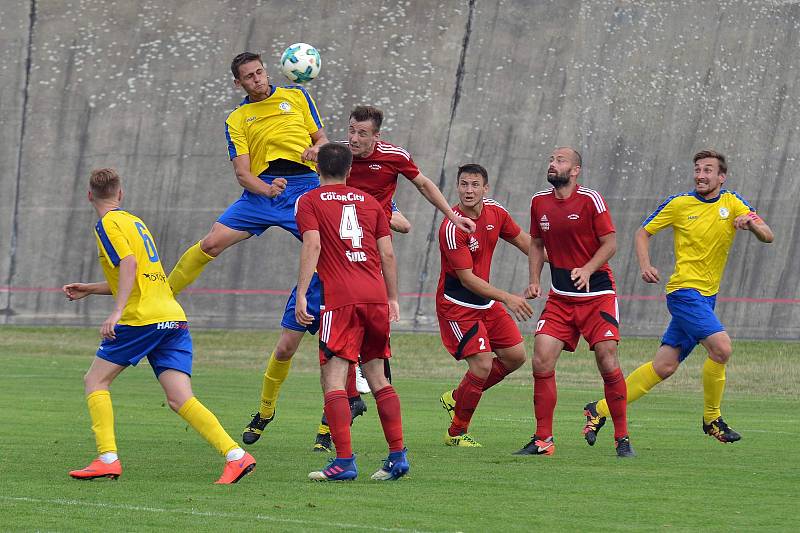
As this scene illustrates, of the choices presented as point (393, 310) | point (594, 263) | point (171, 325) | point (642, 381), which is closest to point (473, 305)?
point (594, 263)

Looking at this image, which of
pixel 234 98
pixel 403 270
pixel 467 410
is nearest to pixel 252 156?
pixel 467 410

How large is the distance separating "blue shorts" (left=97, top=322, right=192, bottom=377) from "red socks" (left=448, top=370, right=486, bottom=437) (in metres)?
3.09

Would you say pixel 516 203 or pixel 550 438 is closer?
pixel 550 438

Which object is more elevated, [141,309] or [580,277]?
[580,277]

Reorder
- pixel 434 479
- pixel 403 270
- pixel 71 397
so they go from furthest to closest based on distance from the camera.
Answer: pixel 403 270, pixel 71 397, pixel 434 479

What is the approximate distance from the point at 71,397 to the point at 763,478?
28.6 ft

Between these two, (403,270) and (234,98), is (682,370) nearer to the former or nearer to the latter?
(403,270)

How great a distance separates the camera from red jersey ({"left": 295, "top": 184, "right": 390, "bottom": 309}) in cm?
822

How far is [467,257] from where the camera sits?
35.9ft

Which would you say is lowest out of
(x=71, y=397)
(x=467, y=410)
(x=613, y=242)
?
(x=71, y=397)

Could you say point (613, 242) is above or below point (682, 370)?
above

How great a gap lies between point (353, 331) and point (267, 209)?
3.39 m

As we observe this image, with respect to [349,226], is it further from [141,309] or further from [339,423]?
[141,309]

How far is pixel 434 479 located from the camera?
27.6 ft
